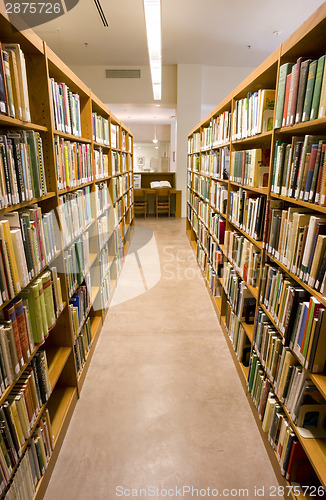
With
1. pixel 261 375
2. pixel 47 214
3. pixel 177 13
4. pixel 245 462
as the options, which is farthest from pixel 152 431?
pixel 177 13

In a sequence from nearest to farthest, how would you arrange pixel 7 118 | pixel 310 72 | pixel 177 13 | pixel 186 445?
pixel 7 118, pixel 310 72, pixel 186 445, pixel 177 13

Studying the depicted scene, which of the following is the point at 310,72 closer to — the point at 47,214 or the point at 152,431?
the point at 47,214

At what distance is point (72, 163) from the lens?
7.02 feet

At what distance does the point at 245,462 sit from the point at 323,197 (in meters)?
1.50

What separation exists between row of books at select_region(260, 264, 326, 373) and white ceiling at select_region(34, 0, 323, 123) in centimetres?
529

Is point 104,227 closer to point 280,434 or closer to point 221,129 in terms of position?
point 221,129

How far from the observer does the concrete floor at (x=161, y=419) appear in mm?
1639

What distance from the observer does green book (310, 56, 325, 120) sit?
1258mm

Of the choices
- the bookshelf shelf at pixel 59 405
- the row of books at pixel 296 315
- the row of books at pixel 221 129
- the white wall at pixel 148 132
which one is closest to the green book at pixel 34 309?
the bookshelf shelf at pixel 59 405

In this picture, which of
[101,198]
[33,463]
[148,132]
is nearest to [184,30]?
[101,198]

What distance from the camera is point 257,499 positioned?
1.56 metres

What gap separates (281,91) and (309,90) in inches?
10.8

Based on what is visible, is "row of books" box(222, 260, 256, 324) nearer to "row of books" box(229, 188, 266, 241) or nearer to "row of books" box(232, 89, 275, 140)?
"row of books" box(229, 188, 266, 241)

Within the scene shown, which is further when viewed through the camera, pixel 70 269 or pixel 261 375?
pixel 70 269
